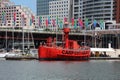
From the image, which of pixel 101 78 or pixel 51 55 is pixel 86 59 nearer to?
pixel 51 55

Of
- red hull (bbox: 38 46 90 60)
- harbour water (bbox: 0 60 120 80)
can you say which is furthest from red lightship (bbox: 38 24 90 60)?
harbour water (bbox: 0 60 120 80)

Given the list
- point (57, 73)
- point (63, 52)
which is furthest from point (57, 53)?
point (57, 73)

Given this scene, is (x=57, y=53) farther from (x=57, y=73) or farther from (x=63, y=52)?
(x=57, y=73)

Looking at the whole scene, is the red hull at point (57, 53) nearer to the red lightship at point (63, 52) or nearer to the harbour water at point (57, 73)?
the red lightship at point (63, 52)

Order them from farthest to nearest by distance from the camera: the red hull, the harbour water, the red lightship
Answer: the red lightship < the red hull < the harbour water

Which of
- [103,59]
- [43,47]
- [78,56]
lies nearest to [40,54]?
[43,47]

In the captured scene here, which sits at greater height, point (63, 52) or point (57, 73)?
point (63, 52)

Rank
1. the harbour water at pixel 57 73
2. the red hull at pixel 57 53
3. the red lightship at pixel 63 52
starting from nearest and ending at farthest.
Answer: the harbour water at pixel 57 73
the red hull at pixel 57 53
the red lightship at pixel 63 52

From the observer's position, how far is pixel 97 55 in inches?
6836

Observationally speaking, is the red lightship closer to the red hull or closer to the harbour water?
the red hull

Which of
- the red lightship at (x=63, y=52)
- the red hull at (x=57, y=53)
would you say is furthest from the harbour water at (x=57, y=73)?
the red lightship at (x=63, y=52)

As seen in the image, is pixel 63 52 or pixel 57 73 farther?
pixel 63 52

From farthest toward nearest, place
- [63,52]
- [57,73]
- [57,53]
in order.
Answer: [63,52] → [57,53] → [57,73]

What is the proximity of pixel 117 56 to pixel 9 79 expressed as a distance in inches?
4268
